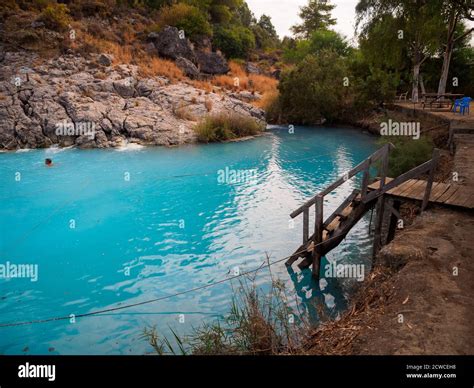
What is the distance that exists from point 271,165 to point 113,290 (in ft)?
37.8

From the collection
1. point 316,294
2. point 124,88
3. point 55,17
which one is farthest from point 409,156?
point 55,17

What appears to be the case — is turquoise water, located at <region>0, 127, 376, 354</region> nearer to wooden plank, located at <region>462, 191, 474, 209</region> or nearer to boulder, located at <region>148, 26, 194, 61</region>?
wooden plank, located at <region>462, 191, 474, 209</region>

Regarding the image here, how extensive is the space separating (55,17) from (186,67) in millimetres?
11818

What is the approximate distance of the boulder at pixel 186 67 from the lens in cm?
3181

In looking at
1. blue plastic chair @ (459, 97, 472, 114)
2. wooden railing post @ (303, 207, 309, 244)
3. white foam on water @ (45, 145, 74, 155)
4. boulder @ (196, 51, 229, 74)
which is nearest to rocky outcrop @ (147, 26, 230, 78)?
boulder @ (196, 51, 229, 74)

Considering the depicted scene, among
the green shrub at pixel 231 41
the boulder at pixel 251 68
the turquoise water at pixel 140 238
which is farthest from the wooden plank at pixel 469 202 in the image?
the green shrub at pixel 231 41

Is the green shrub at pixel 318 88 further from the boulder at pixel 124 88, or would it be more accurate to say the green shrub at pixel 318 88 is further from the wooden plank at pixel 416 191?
the wooden plank at pixel 416 191

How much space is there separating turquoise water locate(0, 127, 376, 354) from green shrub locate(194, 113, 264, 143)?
4259 millimetres

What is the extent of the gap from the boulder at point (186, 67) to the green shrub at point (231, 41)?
30.3 feet

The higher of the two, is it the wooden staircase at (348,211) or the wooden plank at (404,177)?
the wooden plank at (404,177)

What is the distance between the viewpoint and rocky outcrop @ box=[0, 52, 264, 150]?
2091cm

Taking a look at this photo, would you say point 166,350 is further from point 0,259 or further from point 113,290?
point 0,259

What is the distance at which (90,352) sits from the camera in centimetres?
560
